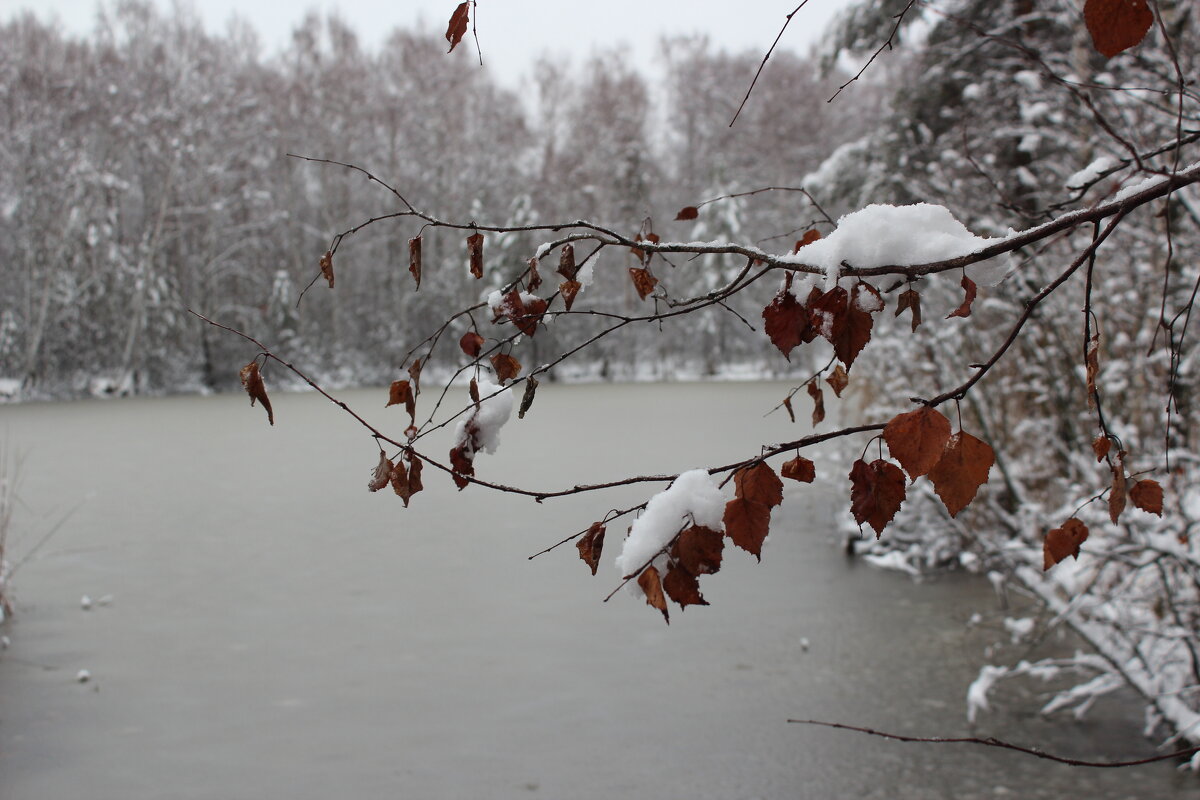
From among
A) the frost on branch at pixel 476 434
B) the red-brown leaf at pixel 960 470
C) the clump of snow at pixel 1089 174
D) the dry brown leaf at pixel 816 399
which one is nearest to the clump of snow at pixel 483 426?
the frost on branch at pixel 476 434

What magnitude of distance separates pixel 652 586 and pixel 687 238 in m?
27.2

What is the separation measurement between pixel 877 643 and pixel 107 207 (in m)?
22.9

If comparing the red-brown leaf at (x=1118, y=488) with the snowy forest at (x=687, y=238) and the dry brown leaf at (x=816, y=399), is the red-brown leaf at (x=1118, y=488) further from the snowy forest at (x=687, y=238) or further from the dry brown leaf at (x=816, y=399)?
the dry brown leaf at (x=816, y=399)

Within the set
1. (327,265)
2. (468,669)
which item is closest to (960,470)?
(327,265)

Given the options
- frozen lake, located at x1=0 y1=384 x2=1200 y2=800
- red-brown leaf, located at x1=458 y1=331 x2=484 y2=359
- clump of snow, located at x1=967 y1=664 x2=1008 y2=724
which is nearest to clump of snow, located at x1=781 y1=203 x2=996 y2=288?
red-brown leaf, located at x1=458 y1=331 x2=484 y2=359

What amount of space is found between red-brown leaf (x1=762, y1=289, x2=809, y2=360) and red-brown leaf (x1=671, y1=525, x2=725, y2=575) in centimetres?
22

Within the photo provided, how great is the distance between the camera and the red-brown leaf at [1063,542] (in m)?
1.43

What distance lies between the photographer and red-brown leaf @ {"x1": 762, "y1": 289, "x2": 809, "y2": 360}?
1.10 meters

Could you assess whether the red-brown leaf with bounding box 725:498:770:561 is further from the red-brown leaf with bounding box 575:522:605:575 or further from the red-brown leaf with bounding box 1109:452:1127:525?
the red-brown leaf with bounding box 1109:452:1127:525

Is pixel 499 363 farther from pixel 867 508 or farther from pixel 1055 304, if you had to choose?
pixel 1055 304

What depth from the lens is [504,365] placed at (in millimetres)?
1630

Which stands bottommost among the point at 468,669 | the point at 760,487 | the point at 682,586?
the point at 468,669

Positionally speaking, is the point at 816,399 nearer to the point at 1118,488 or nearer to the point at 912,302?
the point at 912,302

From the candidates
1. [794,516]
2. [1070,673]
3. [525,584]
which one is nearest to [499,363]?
[1070,673]
